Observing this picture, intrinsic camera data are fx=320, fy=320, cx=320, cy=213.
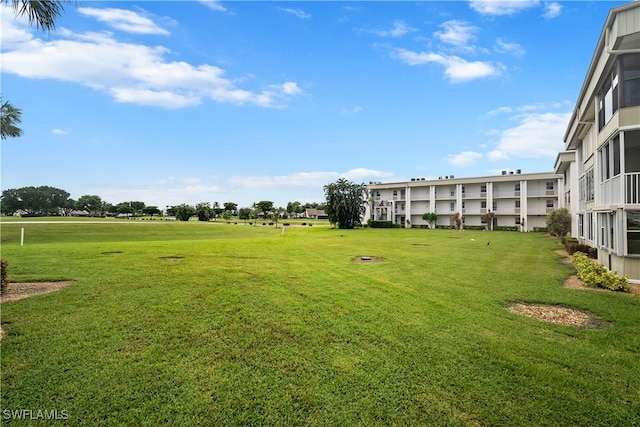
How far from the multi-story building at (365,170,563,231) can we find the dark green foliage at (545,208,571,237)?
1739cm

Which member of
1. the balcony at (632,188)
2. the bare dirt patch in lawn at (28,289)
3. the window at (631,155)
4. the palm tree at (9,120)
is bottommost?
the bare dirt patch in lawn at (28,289)

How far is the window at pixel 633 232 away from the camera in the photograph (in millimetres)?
9867

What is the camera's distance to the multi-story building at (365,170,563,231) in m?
46.8

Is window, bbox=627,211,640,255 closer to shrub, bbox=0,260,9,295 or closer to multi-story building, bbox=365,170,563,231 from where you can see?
shrub, bbox=0,260,9,295

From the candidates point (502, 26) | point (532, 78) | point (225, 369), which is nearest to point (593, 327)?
point (225, 369)

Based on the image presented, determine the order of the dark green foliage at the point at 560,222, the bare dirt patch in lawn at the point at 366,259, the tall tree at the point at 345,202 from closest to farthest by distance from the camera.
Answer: the bare dirt patch in lawn at the point at 366,259 < the dark green foliage at the point at 560,222 < the tall tree at the point at 345,202

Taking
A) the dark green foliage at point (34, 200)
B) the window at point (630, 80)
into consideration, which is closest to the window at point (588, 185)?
the window at point (630, 80)

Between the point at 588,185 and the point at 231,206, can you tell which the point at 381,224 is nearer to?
the point at 588,185

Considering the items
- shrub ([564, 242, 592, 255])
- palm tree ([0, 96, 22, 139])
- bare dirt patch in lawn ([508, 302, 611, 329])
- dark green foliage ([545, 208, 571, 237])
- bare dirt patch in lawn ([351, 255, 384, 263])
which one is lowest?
bare dirt patch in lawn ([508, 302, 611, 329])

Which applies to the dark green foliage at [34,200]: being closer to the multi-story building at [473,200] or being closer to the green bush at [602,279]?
the multi-story building at [473,200]

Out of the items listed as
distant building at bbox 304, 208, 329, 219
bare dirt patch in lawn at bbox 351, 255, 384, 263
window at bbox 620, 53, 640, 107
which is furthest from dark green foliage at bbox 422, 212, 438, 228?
distant building at bbox 304, 208, 329, 219

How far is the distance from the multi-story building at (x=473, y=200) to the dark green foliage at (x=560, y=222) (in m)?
17.4

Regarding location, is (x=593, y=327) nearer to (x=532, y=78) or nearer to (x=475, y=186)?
(x=532, y=78)

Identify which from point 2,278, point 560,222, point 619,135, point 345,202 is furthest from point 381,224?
point 2,278
